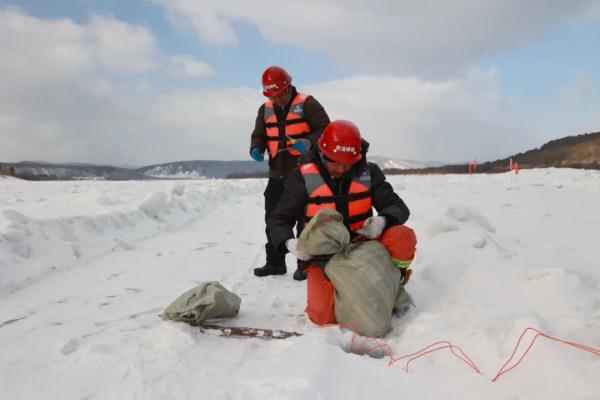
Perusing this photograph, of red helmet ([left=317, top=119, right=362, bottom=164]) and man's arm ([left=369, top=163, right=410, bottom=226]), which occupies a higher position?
red helmet ([left=317, top=119, right=362, bottom=164])

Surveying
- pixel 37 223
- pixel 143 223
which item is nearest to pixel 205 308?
pixel 37 223

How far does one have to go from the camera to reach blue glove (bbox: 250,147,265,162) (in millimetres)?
4320

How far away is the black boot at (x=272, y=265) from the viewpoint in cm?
413

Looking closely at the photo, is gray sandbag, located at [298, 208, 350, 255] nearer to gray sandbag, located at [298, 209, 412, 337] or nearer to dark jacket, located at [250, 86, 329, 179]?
gray sandbag, located at [298, 209, 412, 337]

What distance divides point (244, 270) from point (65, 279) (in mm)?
1627

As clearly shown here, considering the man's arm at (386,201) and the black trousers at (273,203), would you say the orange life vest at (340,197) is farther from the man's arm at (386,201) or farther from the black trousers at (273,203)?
the black trousers at (273,203)

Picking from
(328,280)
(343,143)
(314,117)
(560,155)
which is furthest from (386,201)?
(560,155)

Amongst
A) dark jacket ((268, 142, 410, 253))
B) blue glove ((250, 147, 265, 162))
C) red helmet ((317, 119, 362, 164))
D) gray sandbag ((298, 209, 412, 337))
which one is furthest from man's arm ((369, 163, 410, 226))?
blue glove ((250, 147, 265, 162))

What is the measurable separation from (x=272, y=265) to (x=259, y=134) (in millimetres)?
1332

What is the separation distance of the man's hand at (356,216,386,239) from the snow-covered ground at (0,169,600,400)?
59cm

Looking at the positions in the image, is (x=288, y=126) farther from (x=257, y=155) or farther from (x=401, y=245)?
(x=401, y=245)

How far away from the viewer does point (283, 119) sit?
411 cm

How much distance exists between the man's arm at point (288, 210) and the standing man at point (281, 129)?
37.3 inches

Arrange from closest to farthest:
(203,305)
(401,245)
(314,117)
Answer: (203,305) → (401,245) → (314,117)
